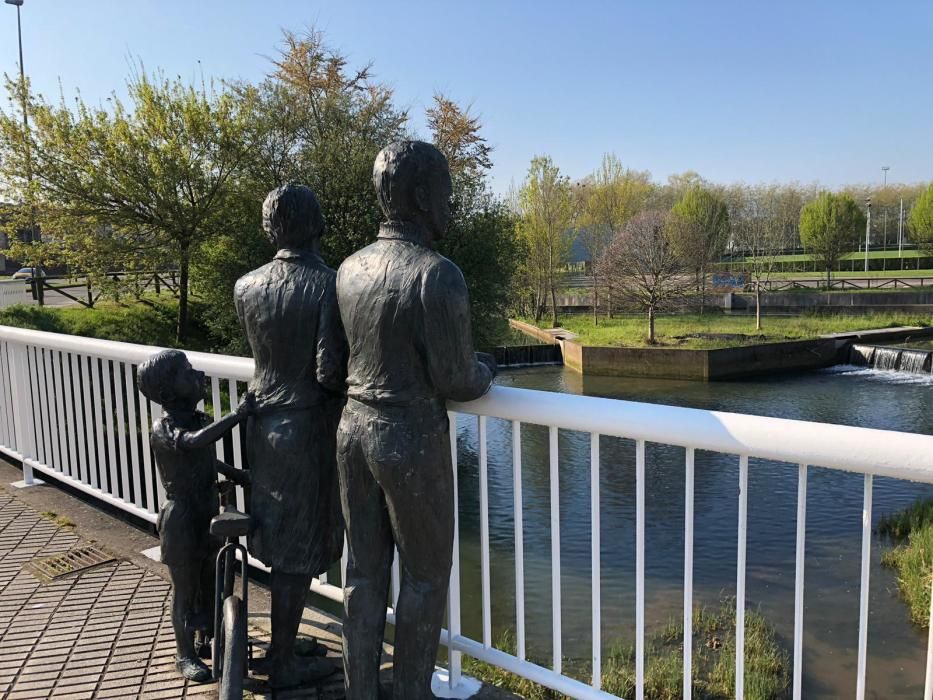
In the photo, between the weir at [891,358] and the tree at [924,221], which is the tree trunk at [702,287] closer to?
the weir at [891,358]

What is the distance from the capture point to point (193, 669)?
2609mm

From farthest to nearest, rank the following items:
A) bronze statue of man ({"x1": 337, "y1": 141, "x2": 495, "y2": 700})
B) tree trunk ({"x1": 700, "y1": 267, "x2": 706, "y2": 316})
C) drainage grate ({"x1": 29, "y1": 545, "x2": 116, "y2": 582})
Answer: tree trunk ({"x1": 700, "y1": 267, "x2": 706, "y2": 316})
drainage grate ({"x1": 29, "y1": 545, "x2": 116, "y2": 582})
bronze statue of man ({"x1": 337, "y1": 141, "x2": 495, "y2": 700})

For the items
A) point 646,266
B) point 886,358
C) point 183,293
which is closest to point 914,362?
point 886,358

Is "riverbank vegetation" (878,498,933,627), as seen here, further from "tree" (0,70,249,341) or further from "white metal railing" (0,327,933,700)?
"tree" (0,70,249,341)

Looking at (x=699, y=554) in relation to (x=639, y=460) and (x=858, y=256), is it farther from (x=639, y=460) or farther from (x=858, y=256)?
(x=858, y=256)

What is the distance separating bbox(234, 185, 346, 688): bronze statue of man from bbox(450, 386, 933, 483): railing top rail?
424mm

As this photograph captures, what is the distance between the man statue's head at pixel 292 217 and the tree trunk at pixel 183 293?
711 inches

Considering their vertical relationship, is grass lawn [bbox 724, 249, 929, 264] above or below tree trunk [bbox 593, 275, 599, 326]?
above

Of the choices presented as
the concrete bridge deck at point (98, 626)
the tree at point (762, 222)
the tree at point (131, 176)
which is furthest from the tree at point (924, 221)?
the concrete bridge deck at point (98, 626)

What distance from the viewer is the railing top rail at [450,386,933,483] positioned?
5.18ft

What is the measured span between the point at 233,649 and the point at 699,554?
7.74 metres

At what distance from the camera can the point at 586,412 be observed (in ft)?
6.76

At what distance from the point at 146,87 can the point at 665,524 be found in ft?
54.9

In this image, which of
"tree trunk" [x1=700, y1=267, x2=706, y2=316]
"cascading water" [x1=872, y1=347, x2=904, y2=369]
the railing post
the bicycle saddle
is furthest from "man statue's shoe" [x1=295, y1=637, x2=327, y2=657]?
"tree trunk" [x1=700, y1=267, x2=706, y2=316]
